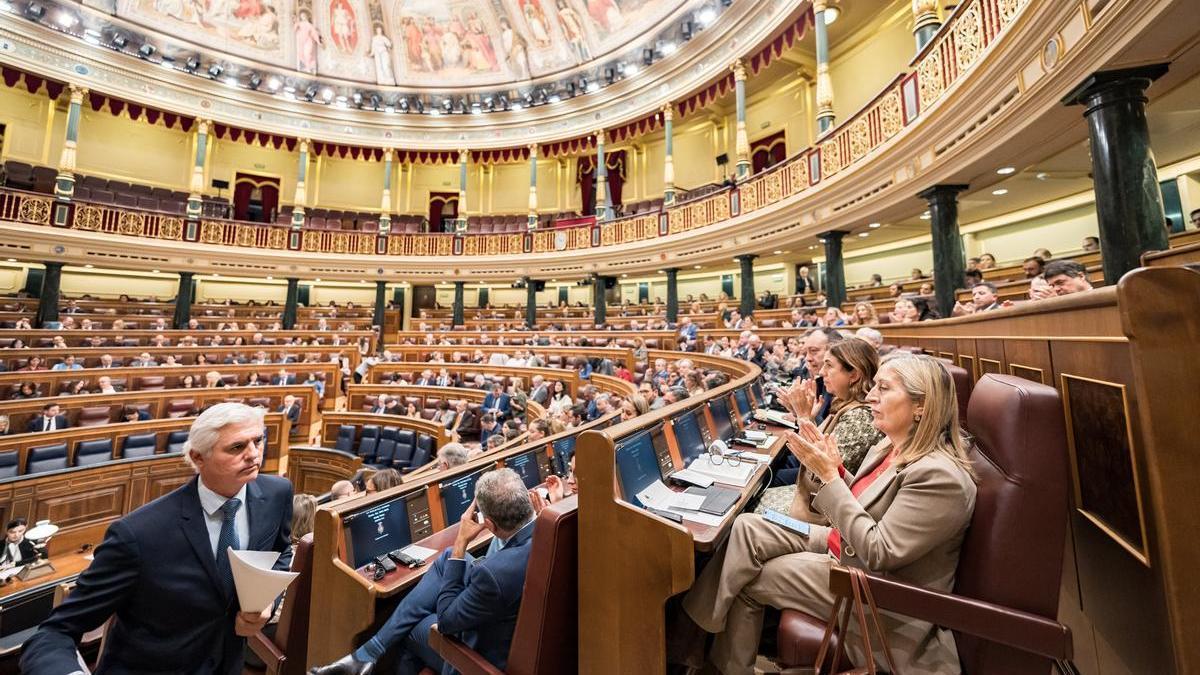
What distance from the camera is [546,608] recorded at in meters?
1.46

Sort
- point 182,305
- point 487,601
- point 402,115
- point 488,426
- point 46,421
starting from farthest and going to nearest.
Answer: point 402,115
point 182,305
point 488,426
point 46,421
point 487,601

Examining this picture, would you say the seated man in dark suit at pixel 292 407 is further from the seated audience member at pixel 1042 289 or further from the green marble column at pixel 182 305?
the seated audience member at pixel 1042 289

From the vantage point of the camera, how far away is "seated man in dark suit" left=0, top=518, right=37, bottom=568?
4.13 m

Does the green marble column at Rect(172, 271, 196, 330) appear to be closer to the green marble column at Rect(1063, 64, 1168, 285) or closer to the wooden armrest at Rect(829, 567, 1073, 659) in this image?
the wooden armrest at Rect(829, 567, 1073, 659)

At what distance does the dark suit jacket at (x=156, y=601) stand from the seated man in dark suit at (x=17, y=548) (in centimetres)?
480

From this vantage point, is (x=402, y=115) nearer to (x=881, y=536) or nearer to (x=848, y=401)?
(x=848, y=401)

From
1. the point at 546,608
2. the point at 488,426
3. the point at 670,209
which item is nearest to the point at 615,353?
the point at 488,426

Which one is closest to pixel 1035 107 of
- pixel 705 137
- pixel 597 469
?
pixel 597 469

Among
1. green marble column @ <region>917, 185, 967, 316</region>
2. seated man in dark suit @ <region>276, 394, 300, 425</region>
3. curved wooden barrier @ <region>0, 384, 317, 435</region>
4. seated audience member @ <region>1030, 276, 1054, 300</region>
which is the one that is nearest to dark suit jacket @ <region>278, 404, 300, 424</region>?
seated man in dark suit @ <region>276, 394, 300, 425</region>

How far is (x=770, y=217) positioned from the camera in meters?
8.69

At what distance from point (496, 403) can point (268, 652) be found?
17.5 feet

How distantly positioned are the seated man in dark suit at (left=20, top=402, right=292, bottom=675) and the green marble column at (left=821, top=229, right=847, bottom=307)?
26.1ft

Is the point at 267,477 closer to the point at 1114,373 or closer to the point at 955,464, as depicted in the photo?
the point at 955,464

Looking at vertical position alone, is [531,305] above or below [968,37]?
below
